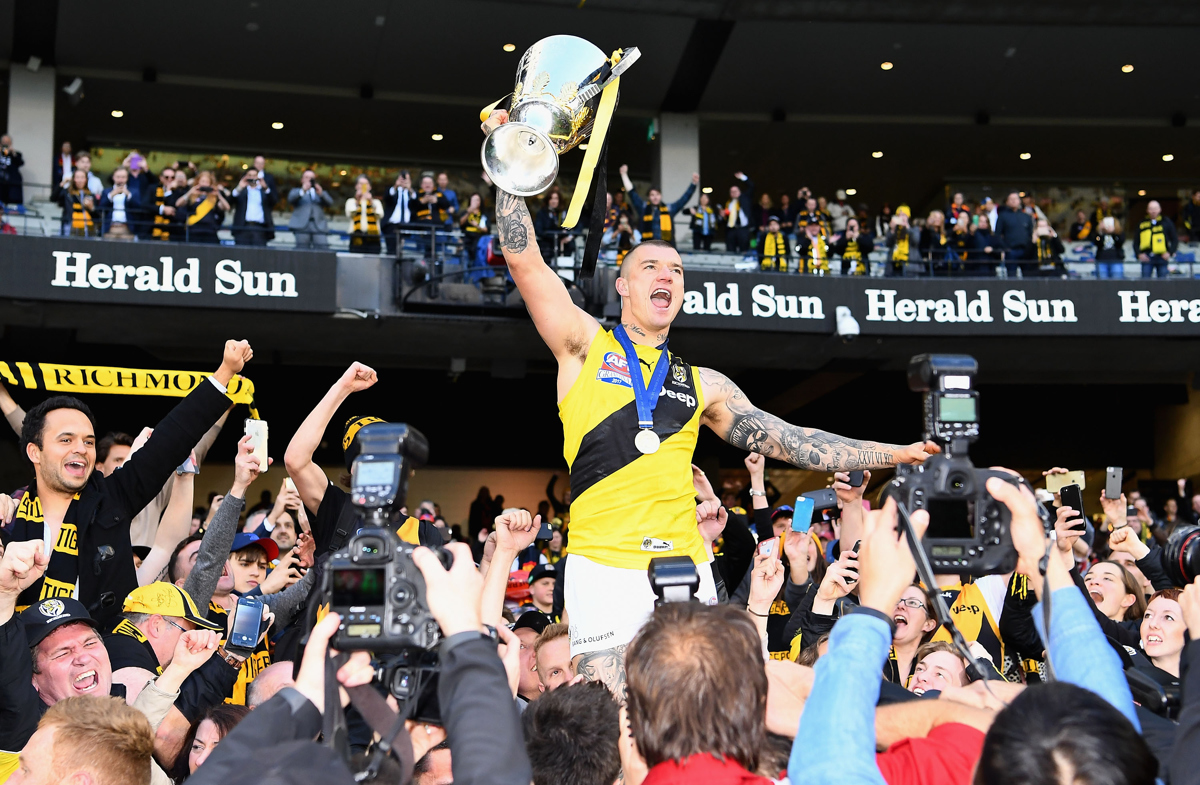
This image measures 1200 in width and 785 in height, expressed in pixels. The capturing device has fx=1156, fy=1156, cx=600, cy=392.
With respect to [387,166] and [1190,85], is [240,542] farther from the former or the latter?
[1190,85]

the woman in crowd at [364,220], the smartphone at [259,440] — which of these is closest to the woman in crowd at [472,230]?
the woman in crowd at [364,220]

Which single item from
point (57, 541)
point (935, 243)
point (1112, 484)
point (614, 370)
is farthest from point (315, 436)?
point (935, 243)

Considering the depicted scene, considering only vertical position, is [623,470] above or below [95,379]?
below

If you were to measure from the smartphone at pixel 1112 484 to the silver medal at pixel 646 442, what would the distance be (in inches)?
133

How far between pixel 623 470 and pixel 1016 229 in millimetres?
16655

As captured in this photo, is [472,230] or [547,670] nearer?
[547,670]

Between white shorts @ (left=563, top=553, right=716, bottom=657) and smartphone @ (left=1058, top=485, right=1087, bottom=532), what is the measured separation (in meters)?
2.20

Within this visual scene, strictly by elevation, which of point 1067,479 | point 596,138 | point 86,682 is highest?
point 596,138

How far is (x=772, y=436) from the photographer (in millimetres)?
4520

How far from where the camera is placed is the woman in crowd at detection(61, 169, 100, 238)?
1591cm

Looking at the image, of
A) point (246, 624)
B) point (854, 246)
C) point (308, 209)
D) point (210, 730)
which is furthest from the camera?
point (854, 246)

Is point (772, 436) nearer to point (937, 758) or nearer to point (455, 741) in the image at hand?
point (937, 758)

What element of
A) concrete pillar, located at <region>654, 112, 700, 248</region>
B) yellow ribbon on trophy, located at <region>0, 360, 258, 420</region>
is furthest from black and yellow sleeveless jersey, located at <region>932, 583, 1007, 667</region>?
concrete pillar, located at <region>654, 112, 700, 248</region>

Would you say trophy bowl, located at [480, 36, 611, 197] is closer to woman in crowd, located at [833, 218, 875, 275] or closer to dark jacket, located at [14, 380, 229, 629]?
dark jacket, located at [14, 380, 229, 629]
